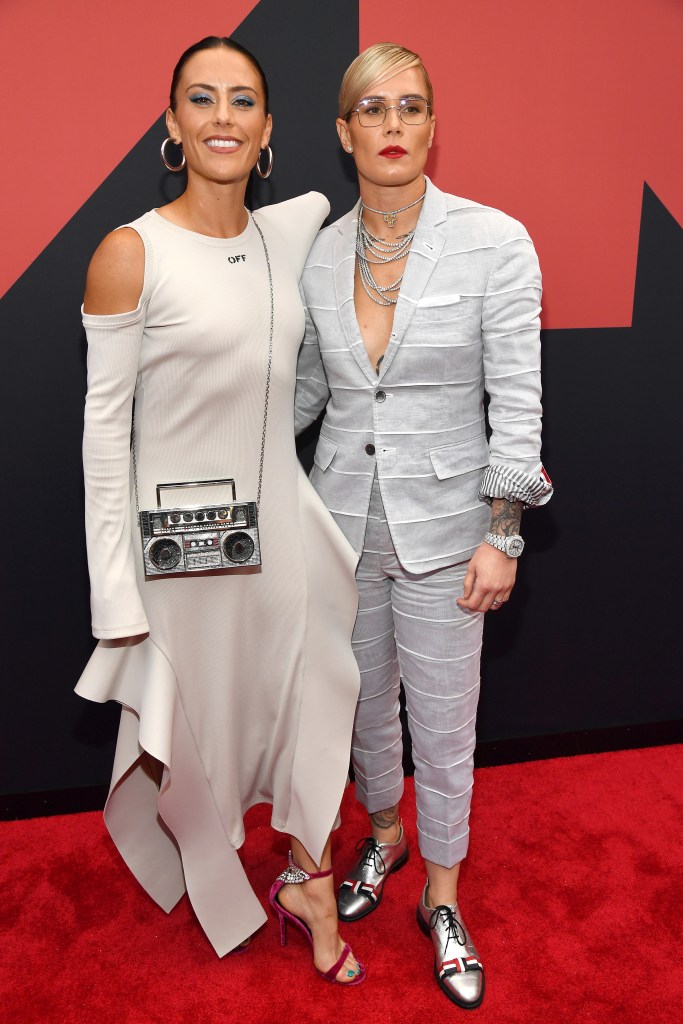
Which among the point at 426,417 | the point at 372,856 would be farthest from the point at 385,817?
the point at 426,417

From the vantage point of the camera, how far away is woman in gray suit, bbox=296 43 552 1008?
1.86m

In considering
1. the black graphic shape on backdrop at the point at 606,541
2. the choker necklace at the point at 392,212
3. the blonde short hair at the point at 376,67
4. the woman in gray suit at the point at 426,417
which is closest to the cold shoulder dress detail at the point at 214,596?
the woman in gray suit at the point at 426,417

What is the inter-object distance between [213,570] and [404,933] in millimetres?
1092

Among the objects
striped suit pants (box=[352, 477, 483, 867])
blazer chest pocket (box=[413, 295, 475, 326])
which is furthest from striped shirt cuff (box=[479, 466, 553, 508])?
blazer chest pocket (box=[413, 295, 475, 326])

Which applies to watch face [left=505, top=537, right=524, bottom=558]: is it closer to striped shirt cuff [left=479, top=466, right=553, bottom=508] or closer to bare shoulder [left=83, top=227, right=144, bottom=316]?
striped shirt cuff [left=479, top=466, right=553, bottom=508]

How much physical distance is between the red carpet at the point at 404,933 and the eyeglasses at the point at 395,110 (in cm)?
191

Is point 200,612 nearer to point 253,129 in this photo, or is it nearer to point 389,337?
point 389,337

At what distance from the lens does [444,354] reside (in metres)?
1.89

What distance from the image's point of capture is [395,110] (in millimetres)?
1848

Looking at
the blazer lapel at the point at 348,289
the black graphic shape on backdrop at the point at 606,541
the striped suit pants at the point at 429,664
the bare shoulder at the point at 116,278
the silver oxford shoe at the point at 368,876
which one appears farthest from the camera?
the black graphic shape on backdrop at the point at 606,541

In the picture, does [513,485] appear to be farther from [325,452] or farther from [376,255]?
[376,255]

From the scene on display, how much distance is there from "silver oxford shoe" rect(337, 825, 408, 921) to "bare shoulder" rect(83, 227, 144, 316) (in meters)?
1.58

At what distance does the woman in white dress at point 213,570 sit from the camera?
1764 millimetres

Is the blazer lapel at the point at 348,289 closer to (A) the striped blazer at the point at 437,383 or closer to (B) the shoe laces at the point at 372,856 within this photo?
(A) the striped blazer at the point at 437,383
